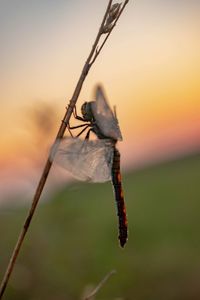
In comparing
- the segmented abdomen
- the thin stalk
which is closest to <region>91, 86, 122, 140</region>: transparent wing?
the segmented abdomen

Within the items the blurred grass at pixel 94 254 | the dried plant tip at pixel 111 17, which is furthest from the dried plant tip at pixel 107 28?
the blurred grass at pixel 94 254

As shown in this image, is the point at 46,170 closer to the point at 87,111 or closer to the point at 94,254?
the point at 87,111

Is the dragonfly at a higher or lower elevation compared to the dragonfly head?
lower

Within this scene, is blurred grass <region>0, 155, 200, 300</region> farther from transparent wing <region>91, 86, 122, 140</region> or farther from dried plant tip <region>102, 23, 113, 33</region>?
dried plant tip <region>102, 23, 113, 33</region>

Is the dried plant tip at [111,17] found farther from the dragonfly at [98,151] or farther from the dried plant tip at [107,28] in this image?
the dragonfly at [98,151]

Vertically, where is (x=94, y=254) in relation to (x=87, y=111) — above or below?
below

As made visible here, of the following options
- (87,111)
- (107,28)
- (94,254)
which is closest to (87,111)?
(87,111)

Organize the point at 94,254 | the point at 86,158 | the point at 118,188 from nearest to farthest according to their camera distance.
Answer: the point at 86,158
the point at 118,188
the point at 94,254
